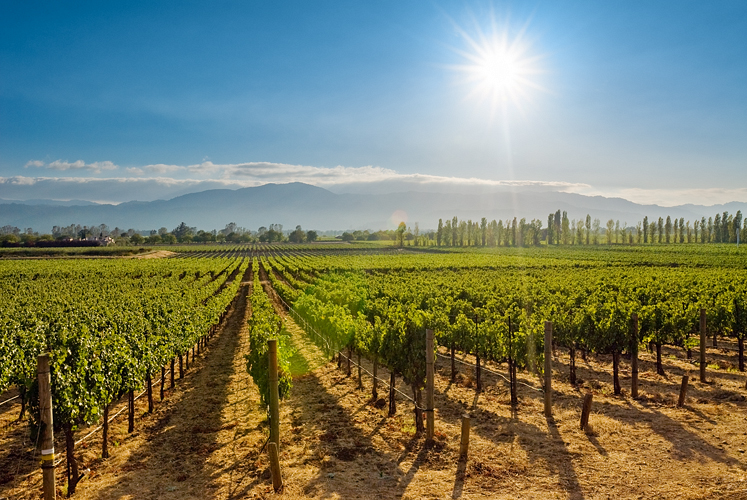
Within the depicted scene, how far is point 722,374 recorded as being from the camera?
15719 mm

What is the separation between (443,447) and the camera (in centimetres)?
1030

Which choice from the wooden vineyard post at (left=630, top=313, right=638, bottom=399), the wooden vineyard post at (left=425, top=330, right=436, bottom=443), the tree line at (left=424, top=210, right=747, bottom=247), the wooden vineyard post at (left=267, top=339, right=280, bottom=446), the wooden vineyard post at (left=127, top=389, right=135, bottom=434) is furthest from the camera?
the tree line at (left=424, top=210, right=747, bottom=247)

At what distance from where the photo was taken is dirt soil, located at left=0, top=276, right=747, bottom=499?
8.48m

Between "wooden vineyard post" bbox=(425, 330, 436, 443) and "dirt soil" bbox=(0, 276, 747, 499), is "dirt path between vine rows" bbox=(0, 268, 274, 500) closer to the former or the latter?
"dirt soil" bbox=(0, 276, 747, 499)

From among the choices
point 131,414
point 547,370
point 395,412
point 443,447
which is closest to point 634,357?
point 547,370

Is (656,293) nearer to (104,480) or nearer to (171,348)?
(171,348)

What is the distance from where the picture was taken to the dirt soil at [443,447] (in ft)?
27.8

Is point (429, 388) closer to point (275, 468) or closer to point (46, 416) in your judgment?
point (275, 468)

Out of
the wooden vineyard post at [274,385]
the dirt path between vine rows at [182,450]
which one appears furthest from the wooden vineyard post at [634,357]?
the dirt path between vine rows at [182,450]

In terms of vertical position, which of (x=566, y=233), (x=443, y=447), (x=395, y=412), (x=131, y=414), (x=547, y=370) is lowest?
(x=395, y=412)

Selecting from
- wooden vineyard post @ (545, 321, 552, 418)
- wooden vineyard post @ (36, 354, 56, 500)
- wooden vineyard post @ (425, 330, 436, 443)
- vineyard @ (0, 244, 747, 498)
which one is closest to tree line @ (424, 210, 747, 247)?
vineyard @ (0, 244, 747, 498)

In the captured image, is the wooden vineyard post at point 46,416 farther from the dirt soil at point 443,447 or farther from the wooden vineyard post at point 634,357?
the wooden vineyard post at point 634,357

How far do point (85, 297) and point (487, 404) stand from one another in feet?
88.4

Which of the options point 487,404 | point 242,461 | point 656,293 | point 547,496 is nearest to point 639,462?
point 547,496
